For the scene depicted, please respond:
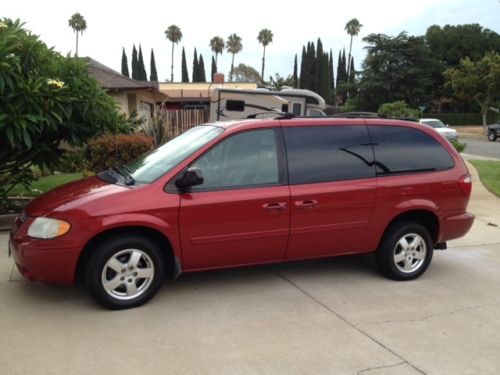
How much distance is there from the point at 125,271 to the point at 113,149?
4799 mm

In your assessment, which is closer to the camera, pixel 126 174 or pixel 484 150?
pixel 126 174

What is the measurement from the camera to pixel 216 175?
4.58 m

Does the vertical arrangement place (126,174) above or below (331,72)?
below

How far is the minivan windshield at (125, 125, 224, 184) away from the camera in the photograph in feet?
15.1

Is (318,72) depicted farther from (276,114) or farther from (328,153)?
(328,153)

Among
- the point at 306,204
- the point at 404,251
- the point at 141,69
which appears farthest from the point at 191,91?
the point at 306,204

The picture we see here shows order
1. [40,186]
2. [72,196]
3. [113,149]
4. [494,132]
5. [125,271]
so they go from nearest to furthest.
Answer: [125,271] < [72,196] < [113,149] < [40,186] < [494,132]

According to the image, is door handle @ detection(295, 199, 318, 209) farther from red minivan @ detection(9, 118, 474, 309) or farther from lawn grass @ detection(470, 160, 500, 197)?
lawn grass @ detection(470, 160, 500, 197)

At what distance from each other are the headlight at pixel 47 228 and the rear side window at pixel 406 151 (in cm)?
298

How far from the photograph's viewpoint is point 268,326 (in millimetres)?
4047

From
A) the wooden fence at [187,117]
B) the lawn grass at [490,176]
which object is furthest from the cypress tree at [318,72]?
the lawn grass at [490,176]

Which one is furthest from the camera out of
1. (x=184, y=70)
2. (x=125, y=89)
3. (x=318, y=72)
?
(x=184, y=70)

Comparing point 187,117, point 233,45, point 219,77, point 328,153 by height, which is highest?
point 233,45

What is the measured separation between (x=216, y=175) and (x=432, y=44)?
75614 millimetres
